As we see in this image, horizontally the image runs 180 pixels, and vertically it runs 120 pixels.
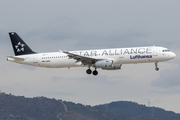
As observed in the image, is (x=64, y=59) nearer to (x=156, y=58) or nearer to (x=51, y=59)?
(x=51, y=59)

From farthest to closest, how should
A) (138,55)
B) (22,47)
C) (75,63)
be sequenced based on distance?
1. (22,47)
2. (75,63)
3. (138,55)

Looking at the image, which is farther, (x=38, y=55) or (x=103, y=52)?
(x=38, y=55)

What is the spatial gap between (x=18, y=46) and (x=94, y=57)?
2078 centimetres

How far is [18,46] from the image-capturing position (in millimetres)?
87562

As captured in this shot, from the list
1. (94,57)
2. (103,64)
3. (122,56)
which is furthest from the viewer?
(94,57)

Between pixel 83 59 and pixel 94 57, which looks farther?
pixel 94 57

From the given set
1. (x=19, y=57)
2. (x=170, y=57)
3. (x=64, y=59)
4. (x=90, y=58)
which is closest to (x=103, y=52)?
(x=90, y=58)

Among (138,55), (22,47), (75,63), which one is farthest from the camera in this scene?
(22,47)

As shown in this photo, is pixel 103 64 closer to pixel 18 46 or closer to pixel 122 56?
pixel 122 56

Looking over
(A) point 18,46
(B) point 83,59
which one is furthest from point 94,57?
(A) point 18,46

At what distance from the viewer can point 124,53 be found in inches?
3009

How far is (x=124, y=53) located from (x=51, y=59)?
58.1 feet

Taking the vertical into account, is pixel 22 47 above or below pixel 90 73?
above

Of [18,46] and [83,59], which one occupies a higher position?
[18,46]
